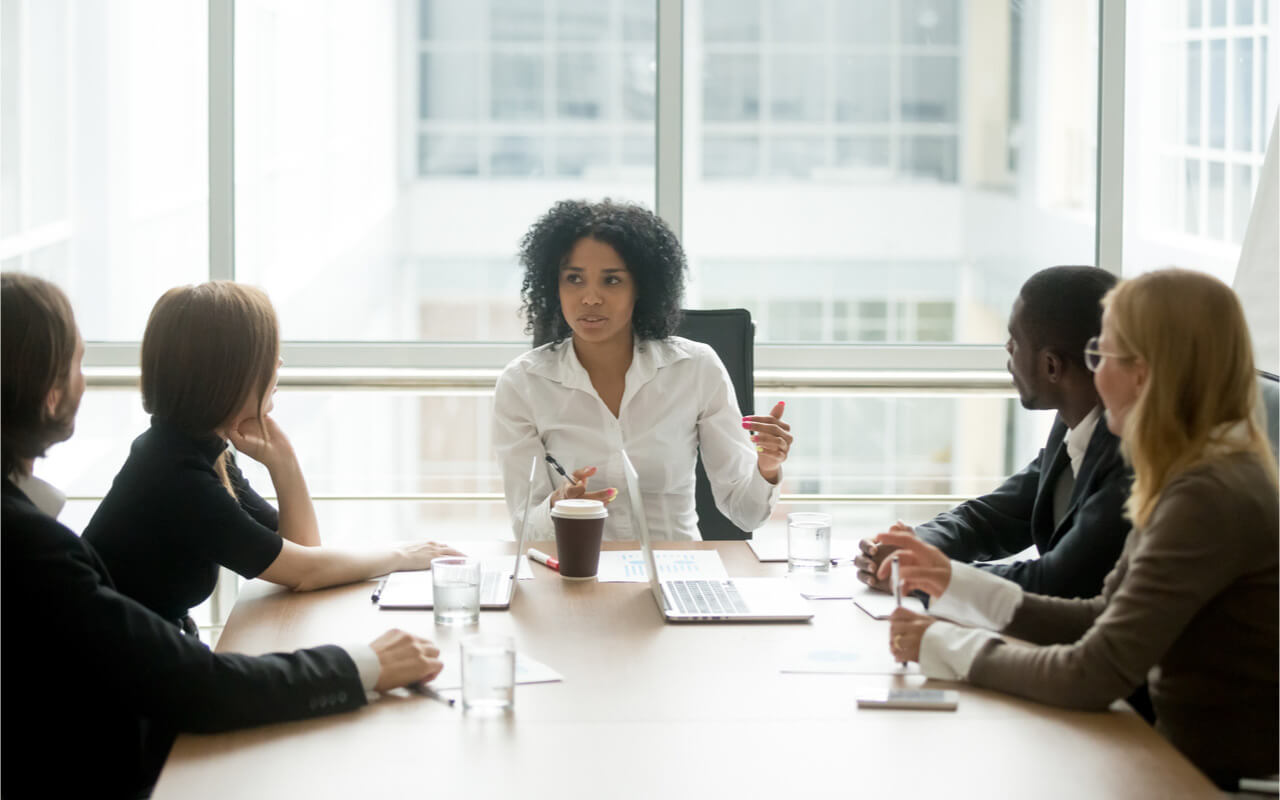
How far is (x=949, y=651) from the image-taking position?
1619 mm

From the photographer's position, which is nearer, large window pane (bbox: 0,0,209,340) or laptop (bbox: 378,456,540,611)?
laptop (bbox: 378,456,540,611)

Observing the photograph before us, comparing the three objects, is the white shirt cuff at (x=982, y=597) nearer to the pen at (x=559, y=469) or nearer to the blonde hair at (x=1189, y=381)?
the blonde hair at (x=1189, y=381)

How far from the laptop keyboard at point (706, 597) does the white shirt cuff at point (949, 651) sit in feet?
1.13

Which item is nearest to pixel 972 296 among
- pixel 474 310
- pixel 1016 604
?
pixel 474 310

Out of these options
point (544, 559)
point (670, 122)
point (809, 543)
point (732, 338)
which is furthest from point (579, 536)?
point (670, 122)

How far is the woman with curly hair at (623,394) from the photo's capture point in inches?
107

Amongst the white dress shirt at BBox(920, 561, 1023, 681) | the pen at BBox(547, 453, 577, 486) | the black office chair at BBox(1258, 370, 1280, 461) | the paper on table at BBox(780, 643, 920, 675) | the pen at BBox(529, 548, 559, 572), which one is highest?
the black office chair at BBox(1258, 370, 1280, 461)

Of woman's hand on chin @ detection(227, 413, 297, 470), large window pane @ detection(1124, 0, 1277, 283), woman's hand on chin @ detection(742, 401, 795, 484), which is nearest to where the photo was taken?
woman's hand on chin @ detection(227, 413, 297, 470)

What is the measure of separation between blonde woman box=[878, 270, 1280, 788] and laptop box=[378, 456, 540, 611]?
61 centimetres

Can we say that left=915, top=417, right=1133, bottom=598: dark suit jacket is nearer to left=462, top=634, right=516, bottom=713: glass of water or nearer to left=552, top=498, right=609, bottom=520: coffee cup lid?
left=552, top=498, right=609, bottom=520: coffee cup lid

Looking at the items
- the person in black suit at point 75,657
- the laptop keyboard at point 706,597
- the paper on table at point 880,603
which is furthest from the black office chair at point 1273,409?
the person in black suit at point 75,657

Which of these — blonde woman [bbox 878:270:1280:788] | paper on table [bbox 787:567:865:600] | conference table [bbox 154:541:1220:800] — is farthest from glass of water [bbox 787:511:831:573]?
blonde woman [bbox 878:270:1280:788]

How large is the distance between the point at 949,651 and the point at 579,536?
679 millimetres

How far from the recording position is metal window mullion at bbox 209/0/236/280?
12.4 ft
